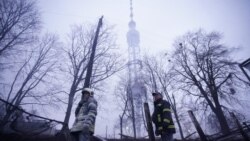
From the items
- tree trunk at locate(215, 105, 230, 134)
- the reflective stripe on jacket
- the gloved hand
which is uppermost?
tree trunk at locate(215, 105, 230, 134)

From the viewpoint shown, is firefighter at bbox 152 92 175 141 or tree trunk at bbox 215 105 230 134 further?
tree trunk at bbox 215 105 230 134

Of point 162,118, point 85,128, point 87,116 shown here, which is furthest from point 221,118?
point 85,128

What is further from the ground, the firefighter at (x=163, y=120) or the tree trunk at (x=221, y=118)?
the tree trunk at (x=221, y=118)

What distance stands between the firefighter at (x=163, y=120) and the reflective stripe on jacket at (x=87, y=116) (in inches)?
98.2

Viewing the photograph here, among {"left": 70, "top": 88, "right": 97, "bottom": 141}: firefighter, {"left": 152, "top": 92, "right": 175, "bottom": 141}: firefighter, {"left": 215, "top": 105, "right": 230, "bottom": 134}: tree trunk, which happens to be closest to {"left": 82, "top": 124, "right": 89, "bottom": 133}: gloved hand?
{"left": 70, "top": 88, "right": 97, "bottom": 141}: firefighter

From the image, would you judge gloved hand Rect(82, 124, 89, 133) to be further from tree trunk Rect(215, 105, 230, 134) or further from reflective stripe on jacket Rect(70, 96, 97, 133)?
tree trunk Rect(215, 105, 230, 134)

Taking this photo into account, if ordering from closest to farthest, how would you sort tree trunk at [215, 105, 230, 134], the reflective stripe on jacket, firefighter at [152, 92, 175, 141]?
the reflective stripe on jacket, firefighter at [152, 92, 175, 141], tree trunk at [215, 105, 230, 134]

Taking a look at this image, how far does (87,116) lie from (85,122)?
154 millimetres

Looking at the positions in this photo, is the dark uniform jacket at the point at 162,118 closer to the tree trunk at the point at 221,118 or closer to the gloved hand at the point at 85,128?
the gloved hand at the point at 85,128

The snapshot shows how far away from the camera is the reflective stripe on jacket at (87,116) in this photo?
3507 mm

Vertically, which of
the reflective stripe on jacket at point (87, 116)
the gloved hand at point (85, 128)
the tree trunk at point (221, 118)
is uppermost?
the tree trunk at point (221, 118)

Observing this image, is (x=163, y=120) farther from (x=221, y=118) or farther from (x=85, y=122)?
(x=221, y=118)

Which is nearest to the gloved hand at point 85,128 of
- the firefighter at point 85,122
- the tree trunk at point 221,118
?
the firefighter at point 85,122

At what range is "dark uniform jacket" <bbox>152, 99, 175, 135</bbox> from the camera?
4930mm
